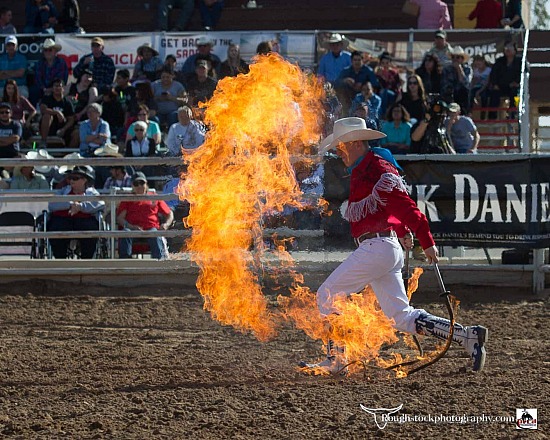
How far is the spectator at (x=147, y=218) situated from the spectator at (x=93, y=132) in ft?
7.12

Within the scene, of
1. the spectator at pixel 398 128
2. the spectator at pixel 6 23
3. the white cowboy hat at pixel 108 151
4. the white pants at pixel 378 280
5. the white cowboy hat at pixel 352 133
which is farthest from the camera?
the spectator at pixel 6 23

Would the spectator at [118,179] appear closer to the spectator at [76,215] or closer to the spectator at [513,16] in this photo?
the spectator at [76,215]

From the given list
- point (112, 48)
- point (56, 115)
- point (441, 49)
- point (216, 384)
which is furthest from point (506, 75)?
point (216, 384)

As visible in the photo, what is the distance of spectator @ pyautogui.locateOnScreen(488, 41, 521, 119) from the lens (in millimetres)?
14453

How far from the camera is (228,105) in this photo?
8.43m

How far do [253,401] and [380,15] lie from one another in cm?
1344

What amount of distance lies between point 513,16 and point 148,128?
7277 millimetres

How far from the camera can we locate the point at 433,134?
12.5 meters

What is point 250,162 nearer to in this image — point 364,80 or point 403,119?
point 403,119

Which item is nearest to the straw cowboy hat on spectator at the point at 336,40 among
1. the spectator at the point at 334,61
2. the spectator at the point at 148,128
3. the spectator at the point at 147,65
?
the spectator at the point at 334,61

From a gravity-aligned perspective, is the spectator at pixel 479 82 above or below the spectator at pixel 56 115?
above

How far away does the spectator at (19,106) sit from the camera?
50.2ft

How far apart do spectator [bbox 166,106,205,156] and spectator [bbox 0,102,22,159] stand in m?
3.24

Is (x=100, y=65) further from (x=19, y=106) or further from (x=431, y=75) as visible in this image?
(x=431, y=75)
